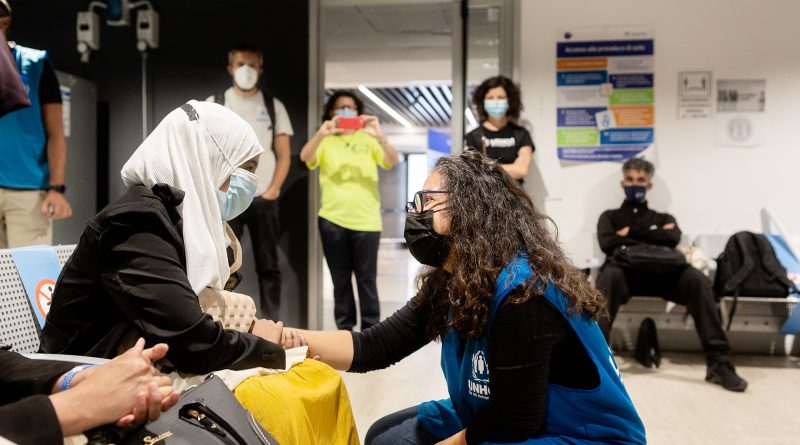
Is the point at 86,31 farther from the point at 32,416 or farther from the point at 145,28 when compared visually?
the point at 32,416

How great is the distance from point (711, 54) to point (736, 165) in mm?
756

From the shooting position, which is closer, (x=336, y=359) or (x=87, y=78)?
(x=336, y=359)

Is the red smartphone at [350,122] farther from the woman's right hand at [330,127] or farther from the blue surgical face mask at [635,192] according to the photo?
the blue surgical face mask at [635,192]

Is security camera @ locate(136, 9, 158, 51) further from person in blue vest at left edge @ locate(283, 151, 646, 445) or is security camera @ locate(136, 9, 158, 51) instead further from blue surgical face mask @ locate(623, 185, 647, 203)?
person in blue vest at left edge @ locate(283, 151, 646, 445)

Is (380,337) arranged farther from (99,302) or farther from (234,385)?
(99,302)

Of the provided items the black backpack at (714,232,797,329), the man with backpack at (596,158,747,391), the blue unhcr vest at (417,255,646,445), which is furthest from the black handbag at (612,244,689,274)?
the blue unhcr vest at (417,255,646,445)

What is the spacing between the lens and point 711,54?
4.32 m

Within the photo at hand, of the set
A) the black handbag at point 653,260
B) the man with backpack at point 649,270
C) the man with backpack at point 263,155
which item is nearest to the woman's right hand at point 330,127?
the man with backpack at point 263,155

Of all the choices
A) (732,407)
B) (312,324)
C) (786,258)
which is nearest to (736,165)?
(786,258)

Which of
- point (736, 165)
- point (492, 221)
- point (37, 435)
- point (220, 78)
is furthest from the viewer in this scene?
point (220, 78)

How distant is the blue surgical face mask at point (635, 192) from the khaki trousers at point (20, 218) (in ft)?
10.7

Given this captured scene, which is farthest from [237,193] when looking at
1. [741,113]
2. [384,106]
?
[384,106]

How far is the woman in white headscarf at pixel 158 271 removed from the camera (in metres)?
1.26

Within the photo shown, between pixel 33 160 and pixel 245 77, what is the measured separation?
58.5 inches
